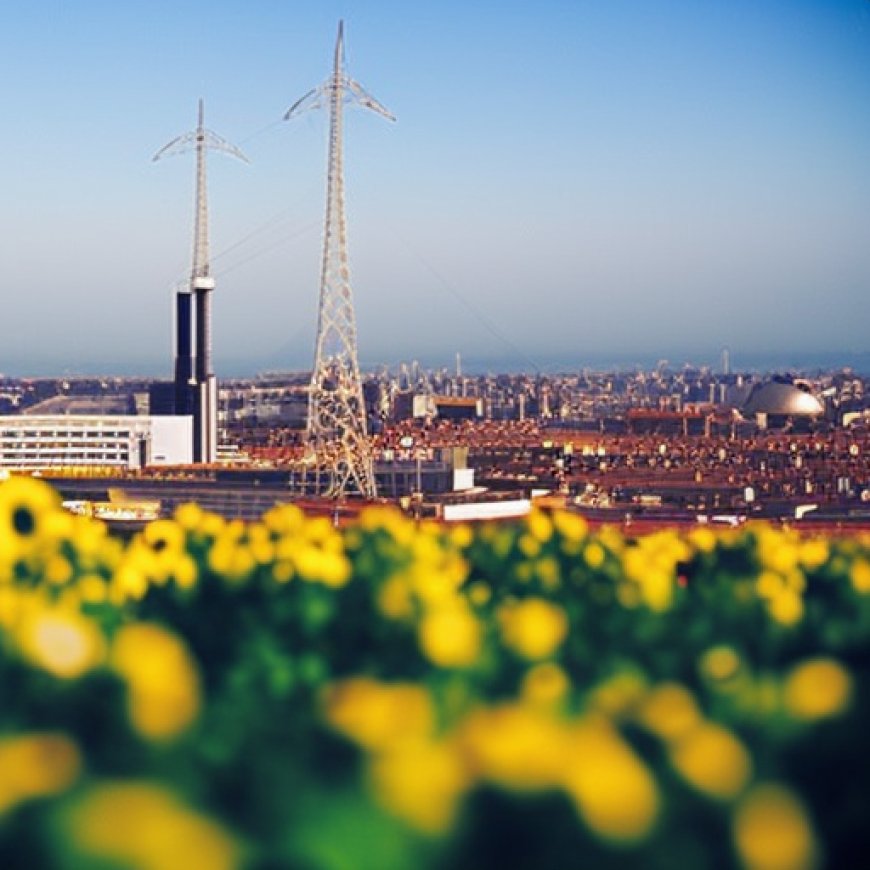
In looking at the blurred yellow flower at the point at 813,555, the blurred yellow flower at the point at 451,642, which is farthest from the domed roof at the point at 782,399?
the blurred yellow flower at the point at 451,642

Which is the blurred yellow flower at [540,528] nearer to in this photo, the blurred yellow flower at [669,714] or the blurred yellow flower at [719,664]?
the blurred yellow flower at [719,664]

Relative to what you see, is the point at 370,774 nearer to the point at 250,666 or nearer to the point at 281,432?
the point at 250,666

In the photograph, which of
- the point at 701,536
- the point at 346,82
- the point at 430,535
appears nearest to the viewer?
the point at 430,535

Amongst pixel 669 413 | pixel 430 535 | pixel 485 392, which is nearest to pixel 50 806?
pixel 430 535

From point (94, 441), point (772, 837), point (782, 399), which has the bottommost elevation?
point (94, 441)

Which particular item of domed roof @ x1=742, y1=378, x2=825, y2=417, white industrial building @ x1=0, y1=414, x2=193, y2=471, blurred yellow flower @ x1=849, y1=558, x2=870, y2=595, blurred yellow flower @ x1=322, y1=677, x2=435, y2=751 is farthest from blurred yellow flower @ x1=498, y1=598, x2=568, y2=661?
domed roof @ x1=742, y1=378, x2=825, y2=417

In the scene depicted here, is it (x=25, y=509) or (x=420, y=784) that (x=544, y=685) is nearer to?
(x=420, y=784)

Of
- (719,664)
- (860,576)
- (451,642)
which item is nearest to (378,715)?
(451,642)
